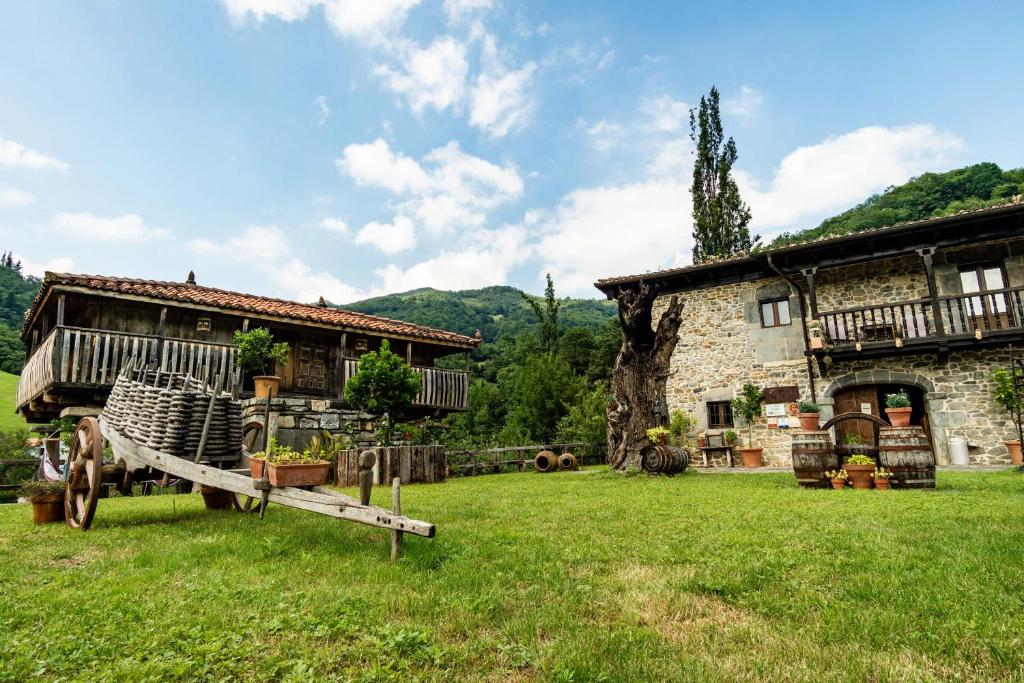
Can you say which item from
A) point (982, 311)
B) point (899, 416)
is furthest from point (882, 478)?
point (982, 311)

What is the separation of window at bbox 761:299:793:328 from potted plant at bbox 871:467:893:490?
779cm

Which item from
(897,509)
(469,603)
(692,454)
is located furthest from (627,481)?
(469,603)

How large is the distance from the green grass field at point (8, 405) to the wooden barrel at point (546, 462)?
77.8ft

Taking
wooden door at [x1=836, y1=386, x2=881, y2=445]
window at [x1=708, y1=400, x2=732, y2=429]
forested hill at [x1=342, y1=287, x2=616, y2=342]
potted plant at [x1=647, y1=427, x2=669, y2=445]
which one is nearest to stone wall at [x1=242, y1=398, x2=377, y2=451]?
potted plant at [x1=647, y1=427, x2=669, y2=445]

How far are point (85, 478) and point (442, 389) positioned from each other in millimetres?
10329

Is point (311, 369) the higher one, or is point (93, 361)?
point (311, 369)

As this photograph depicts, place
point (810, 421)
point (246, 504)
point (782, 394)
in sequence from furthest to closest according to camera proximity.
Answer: point (782, 394)
point (810, 421)
point (246, 504)

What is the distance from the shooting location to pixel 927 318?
12.8 m

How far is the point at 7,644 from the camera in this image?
2.16 m

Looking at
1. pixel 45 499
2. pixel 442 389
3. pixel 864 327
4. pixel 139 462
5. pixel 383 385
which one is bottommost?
pixel 45 499

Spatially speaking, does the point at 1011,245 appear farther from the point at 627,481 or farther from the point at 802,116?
the point at 627,481

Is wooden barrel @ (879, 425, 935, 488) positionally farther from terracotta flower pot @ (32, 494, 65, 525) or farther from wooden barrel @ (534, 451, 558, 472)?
terracotta flower pot @ (32, 494, 65, 525)

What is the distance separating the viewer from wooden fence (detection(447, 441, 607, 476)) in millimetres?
14422

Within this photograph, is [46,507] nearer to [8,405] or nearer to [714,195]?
[714,195]
